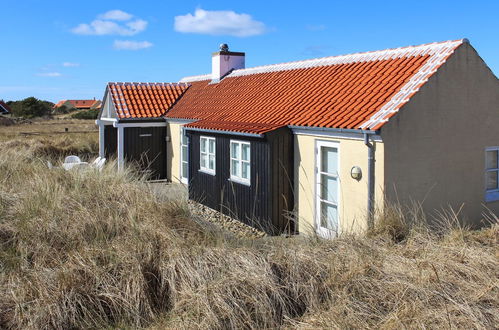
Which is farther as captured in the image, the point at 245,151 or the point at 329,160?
the point at 245,151

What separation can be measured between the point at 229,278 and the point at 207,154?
27.6 ft

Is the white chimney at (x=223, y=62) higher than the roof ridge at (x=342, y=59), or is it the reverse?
the white chimney at (x=223, y=62)

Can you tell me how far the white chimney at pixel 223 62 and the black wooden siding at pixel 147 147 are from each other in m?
3.04

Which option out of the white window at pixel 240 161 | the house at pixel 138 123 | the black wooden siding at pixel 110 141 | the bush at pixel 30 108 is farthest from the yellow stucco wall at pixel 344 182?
the bush at pixel 30 108

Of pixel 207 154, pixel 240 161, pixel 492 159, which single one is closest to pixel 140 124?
pixel 207 154

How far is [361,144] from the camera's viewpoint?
946cm

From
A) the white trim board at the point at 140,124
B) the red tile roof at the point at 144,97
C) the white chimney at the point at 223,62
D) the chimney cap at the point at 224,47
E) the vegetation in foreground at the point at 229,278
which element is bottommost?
the vegetation in foreground at the point at 229,278

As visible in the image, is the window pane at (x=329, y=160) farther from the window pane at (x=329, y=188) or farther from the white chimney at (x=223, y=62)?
the white chimney at (x=223, y=62)

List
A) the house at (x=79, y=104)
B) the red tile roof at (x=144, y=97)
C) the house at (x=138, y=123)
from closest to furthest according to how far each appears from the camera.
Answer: the house at (x=138, y=123)
the red tile roof at (x=144, y=97)
the house at (x=79, y=104)

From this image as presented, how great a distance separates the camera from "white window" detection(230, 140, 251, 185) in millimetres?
12125

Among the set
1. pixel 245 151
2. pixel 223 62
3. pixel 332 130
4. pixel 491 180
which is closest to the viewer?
pixel 332 130

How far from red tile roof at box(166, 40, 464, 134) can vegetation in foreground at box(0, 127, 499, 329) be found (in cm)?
309

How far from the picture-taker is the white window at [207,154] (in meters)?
13.9

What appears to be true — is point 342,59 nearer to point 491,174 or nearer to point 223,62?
point 491,174
